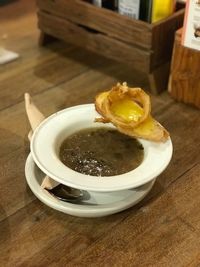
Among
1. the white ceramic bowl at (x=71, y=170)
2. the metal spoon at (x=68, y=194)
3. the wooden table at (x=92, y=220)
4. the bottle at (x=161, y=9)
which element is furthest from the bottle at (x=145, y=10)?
the metal spoon at (x=68, y=194)

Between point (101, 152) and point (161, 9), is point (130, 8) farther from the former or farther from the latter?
point (101, 152)

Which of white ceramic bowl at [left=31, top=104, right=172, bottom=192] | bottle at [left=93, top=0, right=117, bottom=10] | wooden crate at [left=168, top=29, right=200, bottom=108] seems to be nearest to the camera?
white ceramic bowl at [left=31, top=104, right=172, bottom=192]

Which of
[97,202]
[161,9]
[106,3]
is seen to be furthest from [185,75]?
[97,202]

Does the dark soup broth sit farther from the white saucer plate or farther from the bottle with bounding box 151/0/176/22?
the bottle with bounding box 151/0/176/22

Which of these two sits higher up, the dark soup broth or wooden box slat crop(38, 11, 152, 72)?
the dark soup broth

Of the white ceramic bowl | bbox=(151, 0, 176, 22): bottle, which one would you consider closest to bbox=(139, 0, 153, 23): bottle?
bbox=(151, 0, 176, 22): bottle
